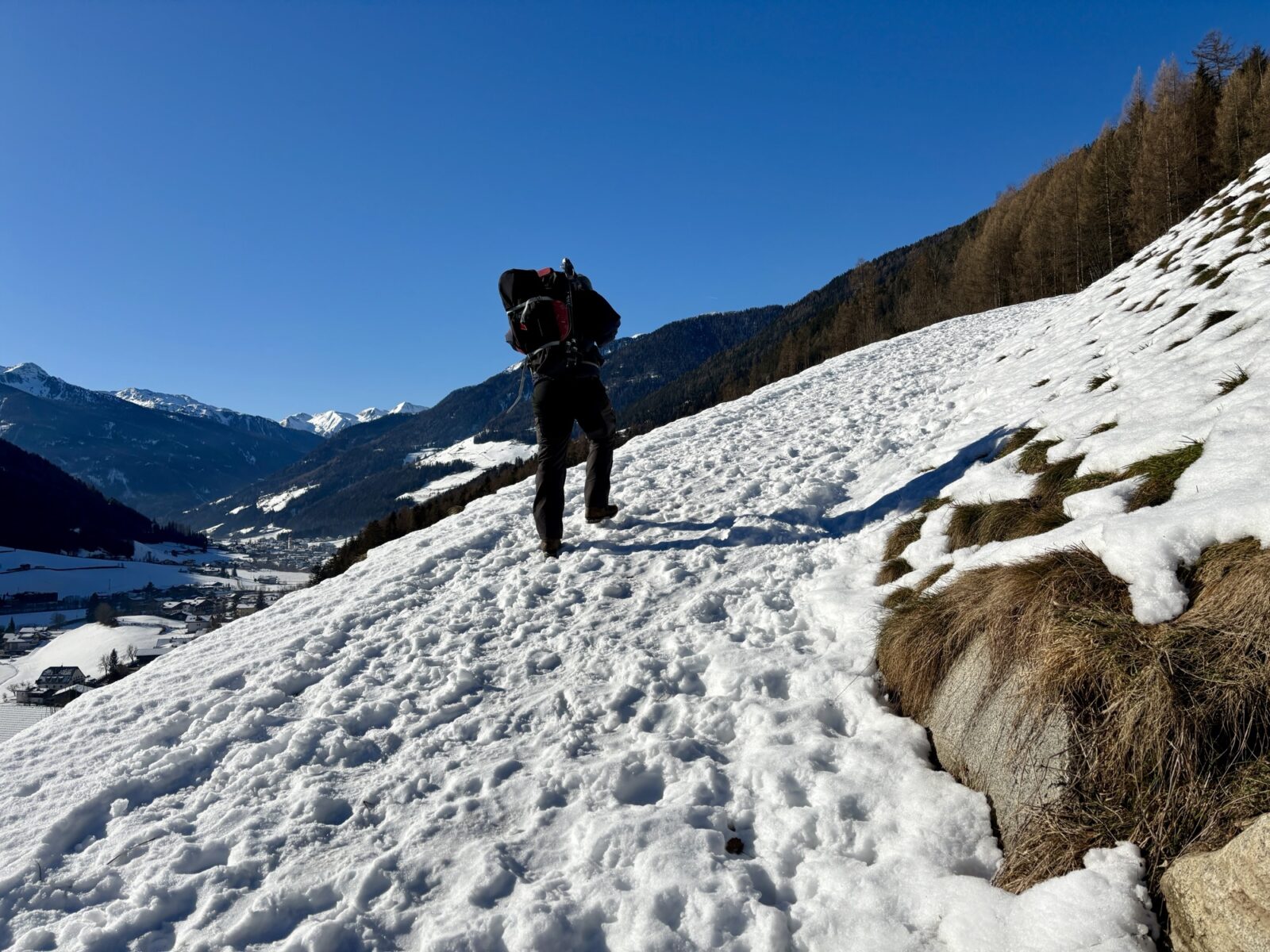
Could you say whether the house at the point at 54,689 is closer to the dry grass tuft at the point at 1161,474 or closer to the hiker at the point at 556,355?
the hiker at the point at 556,355

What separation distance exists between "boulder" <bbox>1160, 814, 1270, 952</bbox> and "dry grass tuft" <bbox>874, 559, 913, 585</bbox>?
3127 mm

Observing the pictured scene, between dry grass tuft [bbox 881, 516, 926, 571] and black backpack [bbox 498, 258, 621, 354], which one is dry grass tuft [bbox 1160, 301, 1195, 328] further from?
black backpack [bbox 498, 258, 621, 354]

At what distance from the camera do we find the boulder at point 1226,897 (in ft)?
5.23

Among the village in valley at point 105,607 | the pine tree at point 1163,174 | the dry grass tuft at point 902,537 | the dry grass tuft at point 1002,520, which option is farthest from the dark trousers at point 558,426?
the pine tree at point 1163,174

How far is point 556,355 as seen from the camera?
23.2 ft

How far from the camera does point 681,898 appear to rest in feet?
8.27

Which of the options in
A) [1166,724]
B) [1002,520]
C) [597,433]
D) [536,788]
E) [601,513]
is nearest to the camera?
[1166,724]

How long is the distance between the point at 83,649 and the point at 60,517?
14043 centimetres

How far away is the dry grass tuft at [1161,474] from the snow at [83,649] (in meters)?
79.3

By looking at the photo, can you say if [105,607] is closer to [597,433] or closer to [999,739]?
[597,433]

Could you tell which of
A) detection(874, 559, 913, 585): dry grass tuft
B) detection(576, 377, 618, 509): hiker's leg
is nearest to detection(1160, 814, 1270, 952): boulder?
detection(874, 559, 913, 585): dry grass tuft

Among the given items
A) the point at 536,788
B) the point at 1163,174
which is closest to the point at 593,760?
the point at 536,788

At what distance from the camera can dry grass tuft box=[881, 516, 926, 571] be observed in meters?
5.62

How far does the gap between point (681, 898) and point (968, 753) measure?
1495 mm
